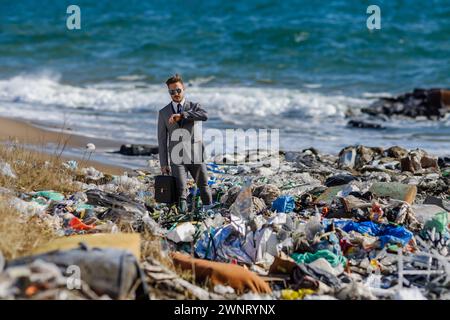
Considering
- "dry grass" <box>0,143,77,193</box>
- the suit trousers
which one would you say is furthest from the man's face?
"dry grass" <box>0,143,77,193</box>

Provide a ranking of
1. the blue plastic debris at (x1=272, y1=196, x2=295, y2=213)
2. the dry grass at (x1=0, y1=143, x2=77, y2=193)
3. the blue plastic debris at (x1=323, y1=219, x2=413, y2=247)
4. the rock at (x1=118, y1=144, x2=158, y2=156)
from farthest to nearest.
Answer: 1. the rock at (x1=118, y1=144, x2=158, y2=156)
2. the dry grass at (x1=0, y1=143, x2=77, y2=193)
3. the blue plastic debris at (x1=272, y1=196, x2=295, y2=213)
4. the blue plastic debris at (x1=323, y1=219, x2=413, y2=247)

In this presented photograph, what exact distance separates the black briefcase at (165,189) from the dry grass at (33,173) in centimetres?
142

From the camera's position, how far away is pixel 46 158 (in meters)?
10.3

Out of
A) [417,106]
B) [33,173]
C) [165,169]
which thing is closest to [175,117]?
[165,169]

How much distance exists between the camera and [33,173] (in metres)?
8.95

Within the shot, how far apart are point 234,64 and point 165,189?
54.5ft

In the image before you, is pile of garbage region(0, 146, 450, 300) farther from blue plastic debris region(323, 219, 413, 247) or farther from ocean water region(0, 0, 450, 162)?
ocean water region(0, 0, 450, 162)

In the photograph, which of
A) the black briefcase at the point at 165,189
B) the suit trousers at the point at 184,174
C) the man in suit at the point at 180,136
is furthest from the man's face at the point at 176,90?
the black briefcase at the point at 165,189

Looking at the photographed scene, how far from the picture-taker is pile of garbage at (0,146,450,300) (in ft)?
17.7

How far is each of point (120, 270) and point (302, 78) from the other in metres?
18.0

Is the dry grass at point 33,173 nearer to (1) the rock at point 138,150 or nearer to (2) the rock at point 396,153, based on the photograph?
(1) the rock at point 138,150

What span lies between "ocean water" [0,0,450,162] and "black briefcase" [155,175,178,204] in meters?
5.97

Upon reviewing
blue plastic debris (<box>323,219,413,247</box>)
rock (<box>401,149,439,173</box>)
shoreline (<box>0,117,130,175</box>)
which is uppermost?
shoreline (<box>0,117,130,175</box>)

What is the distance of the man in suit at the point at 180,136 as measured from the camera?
306 inches
